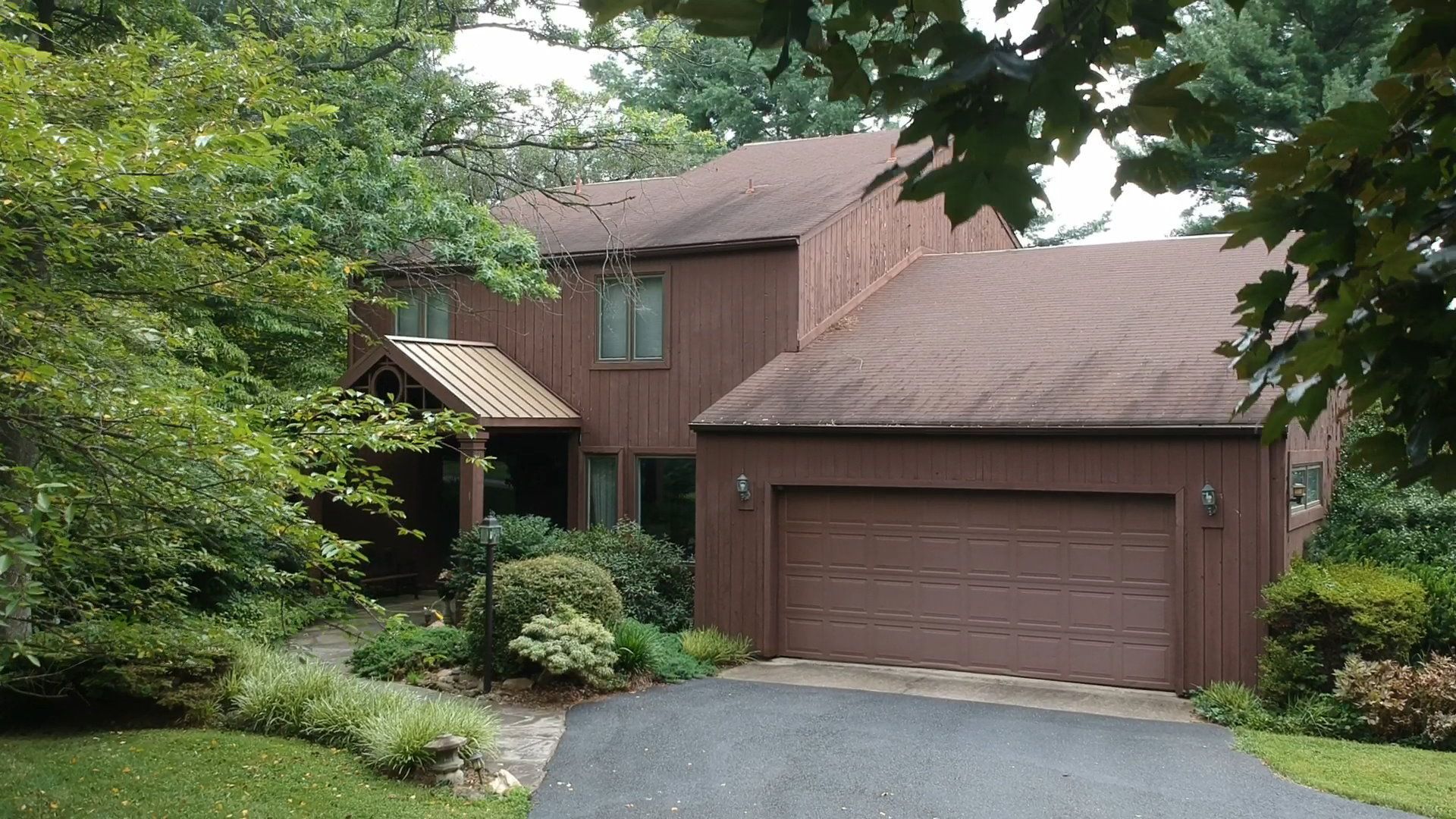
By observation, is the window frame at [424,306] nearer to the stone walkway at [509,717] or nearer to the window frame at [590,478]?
the window frame at [590,478]

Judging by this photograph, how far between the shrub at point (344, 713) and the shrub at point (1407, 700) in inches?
294

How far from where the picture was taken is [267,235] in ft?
25.5

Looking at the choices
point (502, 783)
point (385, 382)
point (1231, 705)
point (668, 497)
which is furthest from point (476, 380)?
point (1231, 705)

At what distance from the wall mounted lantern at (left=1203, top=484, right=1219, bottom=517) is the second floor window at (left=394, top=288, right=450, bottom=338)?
11192 millimetres

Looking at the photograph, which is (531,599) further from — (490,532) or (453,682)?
(453,682)

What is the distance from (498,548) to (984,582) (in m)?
5.87

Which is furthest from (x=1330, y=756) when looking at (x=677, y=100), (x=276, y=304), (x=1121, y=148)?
(x=677, y=100)

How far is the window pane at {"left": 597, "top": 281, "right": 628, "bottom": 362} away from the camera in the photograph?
57.1 ft

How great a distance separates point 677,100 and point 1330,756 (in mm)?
27907

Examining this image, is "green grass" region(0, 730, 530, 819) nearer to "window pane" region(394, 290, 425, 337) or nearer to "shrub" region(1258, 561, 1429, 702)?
"shrub" region(1258, 561, 1429, 702)

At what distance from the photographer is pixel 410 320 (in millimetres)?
19203

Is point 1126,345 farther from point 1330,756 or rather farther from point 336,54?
point 336,54

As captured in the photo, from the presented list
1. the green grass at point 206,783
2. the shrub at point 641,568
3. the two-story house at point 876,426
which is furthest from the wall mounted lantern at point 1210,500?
the green grass at point 206,783

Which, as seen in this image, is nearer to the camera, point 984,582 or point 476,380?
point 984,582
